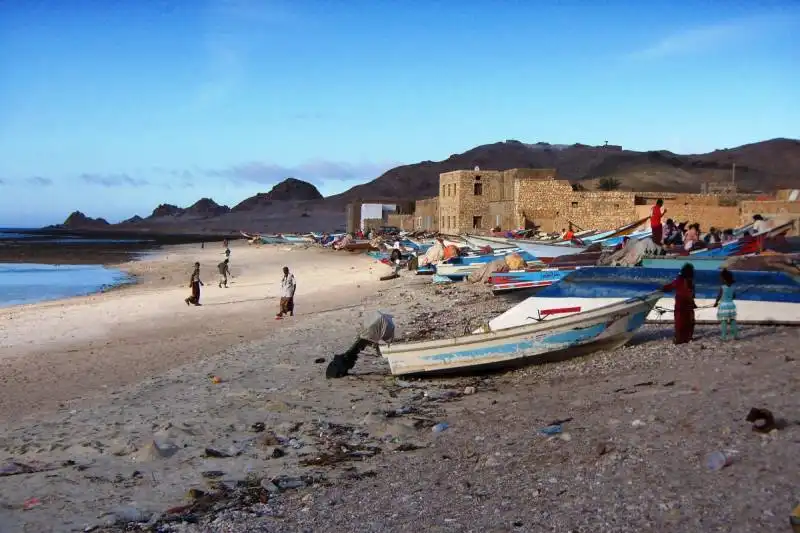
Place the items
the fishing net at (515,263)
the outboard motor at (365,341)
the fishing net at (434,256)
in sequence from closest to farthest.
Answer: the outboard motor at (365,341) < the fishing net at (515,263) < the fishing net at (434,256)

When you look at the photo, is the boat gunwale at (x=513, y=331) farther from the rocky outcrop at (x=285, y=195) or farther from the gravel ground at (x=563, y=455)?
the rocky outcrop at (x=285, y=195)

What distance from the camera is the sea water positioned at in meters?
27.4

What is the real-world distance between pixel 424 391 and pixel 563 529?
467cm

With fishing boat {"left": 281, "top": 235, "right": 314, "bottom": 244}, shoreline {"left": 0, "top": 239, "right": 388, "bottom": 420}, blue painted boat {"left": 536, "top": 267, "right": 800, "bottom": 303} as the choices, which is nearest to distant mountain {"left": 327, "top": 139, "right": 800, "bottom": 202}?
fishing boat {"left": 281, "top": 235, "right": 314, "bottom": 244}

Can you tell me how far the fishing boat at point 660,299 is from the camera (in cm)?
1111

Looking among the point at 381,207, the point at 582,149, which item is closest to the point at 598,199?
the point at 381,207

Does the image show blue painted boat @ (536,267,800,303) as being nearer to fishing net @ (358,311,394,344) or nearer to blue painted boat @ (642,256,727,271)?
blue painted boat @ (642,256,727,271)

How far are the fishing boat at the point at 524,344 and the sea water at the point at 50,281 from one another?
19.4 meters

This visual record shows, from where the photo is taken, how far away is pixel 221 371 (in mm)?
11031

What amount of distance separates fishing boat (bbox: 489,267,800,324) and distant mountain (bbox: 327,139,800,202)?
133ft

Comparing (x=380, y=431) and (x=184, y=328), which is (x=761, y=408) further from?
(x=184, y=328)

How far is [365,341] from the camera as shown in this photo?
10469mm

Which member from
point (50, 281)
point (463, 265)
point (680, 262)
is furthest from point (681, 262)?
point (50, 281)

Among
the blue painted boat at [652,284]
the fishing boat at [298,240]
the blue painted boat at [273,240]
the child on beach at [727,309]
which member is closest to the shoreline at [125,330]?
the blue painted boat at [652,284]
